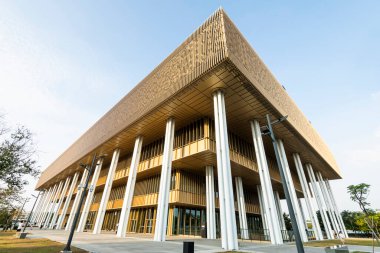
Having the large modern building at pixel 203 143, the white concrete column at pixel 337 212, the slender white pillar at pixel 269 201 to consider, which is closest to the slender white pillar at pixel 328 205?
the large modern building at pixel 203 143

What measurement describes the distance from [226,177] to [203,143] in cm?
597

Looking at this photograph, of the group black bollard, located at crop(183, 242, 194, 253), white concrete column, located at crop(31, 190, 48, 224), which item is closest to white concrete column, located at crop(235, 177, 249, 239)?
black bollard, located at crop(183, 242, 194, 253)

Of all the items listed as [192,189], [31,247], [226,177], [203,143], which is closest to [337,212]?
[192,189]

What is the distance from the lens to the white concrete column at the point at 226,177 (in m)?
12.7

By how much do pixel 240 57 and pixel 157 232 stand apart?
16.1 metres

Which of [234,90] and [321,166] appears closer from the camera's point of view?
[234,90]

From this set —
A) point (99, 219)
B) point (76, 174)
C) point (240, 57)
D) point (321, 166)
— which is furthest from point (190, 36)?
point (76, 174)

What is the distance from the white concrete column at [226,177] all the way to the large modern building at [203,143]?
0.07 m

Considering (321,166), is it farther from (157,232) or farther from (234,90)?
(157,232)

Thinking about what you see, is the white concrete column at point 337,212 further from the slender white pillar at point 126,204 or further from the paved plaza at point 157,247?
the slender white pillar at point 126,204

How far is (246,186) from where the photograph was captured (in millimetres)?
32594

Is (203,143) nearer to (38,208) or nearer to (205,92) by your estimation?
(205,92)

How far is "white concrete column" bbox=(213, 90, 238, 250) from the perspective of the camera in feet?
41.8

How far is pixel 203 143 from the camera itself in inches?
781
